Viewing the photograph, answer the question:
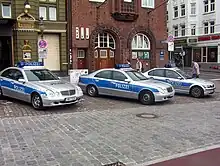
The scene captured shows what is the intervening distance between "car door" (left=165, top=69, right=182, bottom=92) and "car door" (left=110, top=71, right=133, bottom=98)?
11.0 feet

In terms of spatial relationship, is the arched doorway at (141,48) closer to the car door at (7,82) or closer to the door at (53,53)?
the door at (53,53)

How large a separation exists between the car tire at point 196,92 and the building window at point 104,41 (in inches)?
549

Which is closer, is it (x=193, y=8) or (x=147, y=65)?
(x=147, y=65)

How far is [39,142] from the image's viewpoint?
6.35m

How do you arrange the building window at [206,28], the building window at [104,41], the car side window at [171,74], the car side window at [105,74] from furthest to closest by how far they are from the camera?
1. the building window at [206,28]
2. the building window at [104,41]
3. the car side window at [171,74]
4. the car side window at [105,74]

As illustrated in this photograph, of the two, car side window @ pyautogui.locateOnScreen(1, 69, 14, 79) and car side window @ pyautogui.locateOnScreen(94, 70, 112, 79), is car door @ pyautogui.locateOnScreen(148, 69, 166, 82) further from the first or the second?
car side window @ pyautogui.locateOnScreen(1, 69, 14, 79)

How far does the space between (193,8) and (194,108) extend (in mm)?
36287

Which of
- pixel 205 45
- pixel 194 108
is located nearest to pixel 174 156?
pixel 194 108

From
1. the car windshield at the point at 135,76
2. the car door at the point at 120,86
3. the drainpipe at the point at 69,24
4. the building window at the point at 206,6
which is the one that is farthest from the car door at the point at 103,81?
the building window at the point at 206,6

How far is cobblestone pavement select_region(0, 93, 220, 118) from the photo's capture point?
997 centimetres

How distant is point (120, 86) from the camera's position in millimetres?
12672

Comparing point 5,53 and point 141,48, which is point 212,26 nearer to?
point 141,48

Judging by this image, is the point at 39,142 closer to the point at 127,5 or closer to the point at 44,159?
the point at 44,159

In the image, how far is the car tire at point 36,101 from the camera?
1017 centimetres
